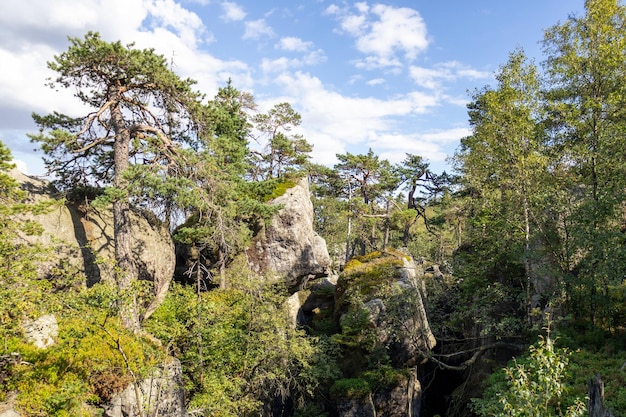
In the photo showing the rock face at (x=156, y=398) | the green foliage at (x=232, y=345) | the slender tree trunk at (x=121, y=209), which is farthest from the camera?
the slender tree trunk at (x=121, y=209)

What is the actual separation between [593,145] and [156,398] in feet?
63.0

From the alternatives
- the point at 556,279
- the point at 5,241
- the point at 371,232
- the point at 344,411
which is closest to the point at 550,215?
the point at 556,279

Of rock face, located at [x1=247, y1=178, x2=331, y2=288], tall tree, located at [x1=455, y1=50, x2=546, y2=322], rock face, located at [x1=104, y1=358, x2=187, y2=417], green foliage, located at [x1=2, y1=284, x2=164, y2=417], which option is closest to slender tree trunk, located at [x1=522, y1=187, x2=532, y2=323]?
tall tree, located at [x1=455, y1=50, x2=546, y2=322]

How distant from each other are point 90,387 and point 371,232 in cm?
3385

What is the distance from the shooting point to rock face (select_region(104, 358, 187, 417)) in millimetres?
11062

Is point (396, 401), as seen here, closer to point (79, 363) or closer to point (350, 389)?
point (350, 389)

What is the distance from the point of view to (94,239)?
14.2 metres

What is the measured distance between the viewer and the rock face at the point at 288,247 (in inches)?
928

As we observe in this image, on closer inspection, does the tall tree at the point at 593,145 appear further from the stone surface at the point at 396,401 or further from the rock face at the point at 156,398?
the rock face at the point at 156,398

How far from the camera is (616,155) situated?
563 inches

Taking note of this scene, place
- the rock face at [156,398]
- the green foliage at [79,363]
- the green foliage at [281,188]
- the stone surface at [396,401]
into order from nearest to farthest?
the green foliage at [79,363], the rock face at [156,398], the stone surface at [396,401], the green foliage at [281,188]

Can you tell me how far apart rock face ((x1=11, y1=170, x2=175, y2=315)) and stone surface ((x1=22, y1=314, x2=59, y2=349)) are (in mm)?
2918

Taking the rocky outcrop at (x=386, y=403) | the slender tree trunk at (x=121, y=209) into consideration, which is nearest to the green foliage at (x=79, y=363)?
the slender tree trunk at (x=121, y=209)

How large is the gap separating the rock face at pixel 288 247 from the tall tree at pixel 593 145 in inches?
551
